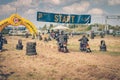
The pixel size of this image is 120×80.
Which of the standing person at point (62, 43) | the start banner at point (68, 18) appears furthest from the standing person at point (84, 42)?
the start banner at point (68, 18)

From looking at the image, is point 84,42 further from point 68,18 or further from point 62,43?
point 68,18

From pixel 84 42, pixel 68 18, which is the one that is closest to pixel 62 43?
pixel 84 42

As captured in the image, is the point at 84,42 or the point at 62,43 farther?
the point at 84,42

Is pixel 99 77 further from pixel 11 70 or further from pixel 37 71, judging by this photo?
pixel 11 70

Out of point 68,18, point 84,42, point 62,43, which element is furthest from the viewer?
point 68,18

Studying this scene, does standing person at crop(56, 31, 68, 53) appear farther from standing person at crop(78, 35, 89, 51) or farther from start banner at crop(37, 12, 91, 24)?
start banner at crop(37, 12, 91, 24)

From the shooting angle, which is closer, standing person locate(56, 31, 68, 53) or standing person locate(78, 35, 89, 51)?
standing person locate(56, 31, 68, 53)

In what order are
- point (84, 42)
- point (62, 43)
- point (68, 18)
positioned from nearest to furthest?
point (62, 43), point (84, 42), point (68, 18)

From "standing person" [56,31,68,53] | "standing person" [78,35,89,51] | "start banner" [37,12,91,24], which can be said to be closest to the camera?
"standing person" [56,31,68,53]

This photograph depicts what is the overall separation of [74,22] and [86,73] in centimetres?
3115

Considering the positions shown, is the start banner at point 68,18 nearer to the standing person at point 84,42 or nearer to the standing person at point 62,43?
the standing person at point 84,42

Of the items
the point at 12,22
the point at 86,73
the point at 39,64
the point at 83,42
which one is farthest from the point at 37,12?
the point at 86,73

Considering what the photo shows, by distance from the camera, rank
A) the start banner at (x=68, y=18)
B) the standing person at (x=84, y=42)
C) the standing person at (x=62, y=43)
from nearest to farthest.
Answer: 1. the standing person at (x=62, y=43)
2. the standing person at (x=84, y=42)
3. the start banner at (x=68, y=18)

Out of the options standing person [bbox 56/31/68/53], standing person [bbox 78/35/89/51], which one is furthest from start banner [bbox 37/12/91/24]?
standing person [bbox 56/31/68/53]
